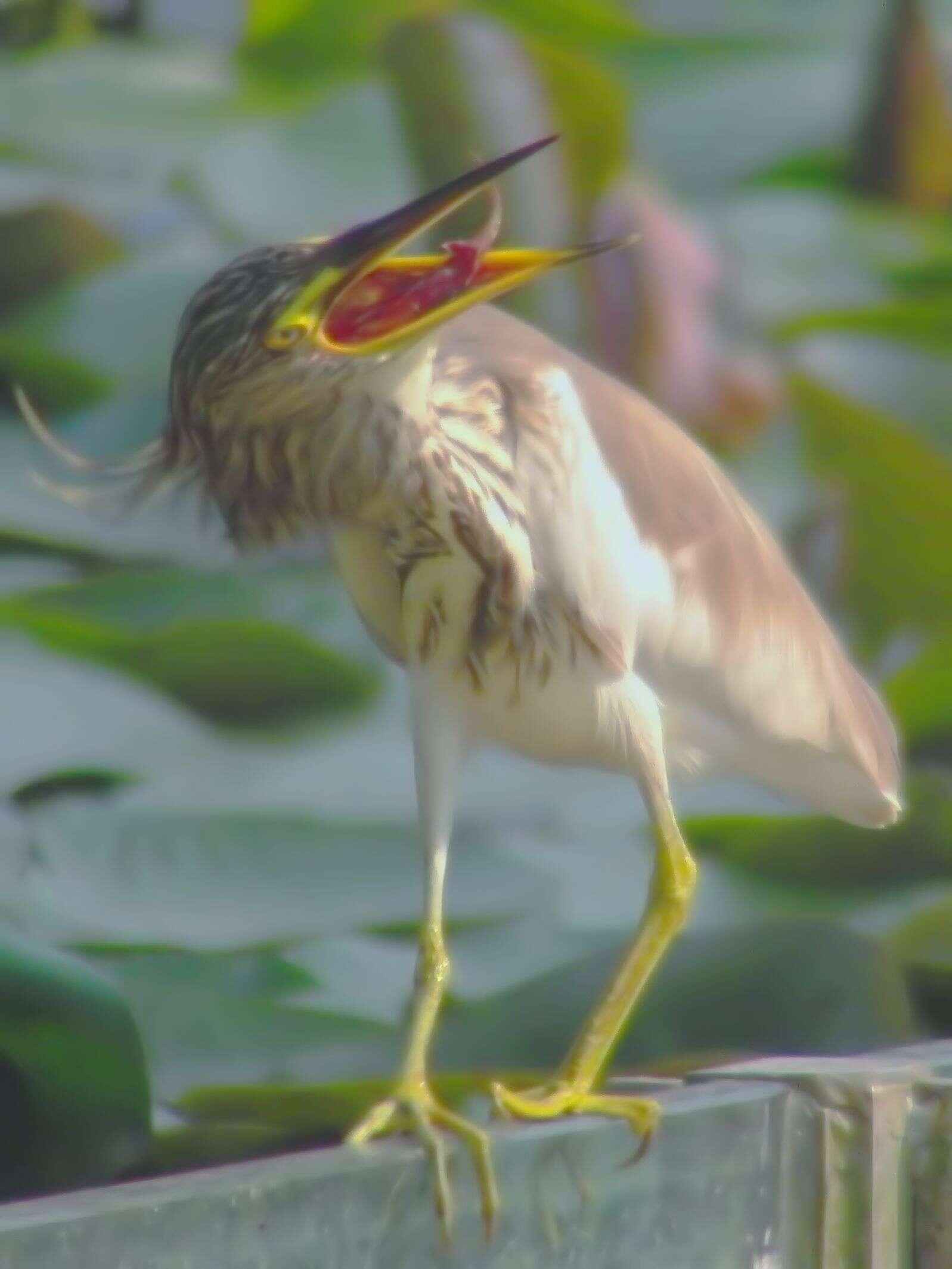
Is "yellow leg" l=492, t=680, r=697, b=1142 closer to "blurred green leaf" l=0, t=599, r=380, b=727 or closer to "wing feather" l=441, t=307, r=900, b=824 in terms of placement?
"wing feather" l=441, t=307, r=900, b=824

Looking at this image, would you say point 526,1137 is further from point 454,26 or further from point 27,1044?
point 454,26

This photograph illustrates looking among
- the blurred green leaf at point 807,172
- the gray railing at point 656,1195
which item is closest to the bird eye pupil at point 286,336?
the gray railing at point 656,1195

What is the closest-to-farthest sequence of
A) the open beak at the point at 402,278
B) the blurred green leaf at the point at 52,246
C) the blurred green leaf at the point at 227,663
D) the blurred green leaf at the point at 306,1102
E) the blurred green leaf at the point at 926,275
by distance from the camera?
1. the open beak at the point at 402,278
2. the blurred green leaf at the point at 306,1102
3. the blurred green leaf at the point at 227,663
4. the blurred green leaf at the point at 52,246
5. the blurred green leaf at the point at 926,275

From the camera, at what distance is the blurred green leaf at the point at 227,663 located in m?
2.23

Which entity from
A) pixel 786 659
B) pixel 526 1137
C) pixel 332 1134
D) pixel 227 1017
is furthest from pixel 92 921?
pixel 526 1137

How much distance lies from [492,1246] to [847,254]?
1793 mm

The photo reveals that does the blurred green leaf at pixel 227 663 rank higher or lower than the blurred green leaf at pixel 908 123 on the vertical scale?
lower

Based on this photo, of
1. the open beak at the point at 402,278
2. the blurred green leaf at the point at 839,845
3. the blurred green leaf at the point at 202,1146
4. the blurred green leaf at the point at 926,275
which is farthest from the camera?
the blurred green leaf at the point at 926,275

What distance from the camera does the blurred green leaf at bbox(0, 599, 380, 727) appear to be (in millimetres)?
2232

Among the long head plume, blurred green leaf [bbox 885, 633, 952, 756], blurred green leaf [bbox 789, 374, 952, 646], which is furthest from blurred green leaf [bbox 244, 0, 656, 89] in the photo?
the long head plume

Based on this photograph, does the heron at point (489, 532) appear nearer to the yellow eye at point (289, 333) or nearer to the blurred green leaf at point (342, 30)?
the yellow eye at point (289, 333)

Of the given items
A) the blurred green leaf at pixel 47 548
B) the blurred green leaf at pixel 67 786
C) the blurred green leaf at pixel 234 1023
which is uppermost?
the blurred green leaf at pixel 47 548

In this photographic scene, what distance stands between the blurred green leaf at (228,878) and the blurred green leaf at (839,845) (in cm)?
20

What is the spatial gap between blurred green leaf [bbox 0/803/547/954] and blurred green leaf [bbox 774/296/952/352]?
0.69m
